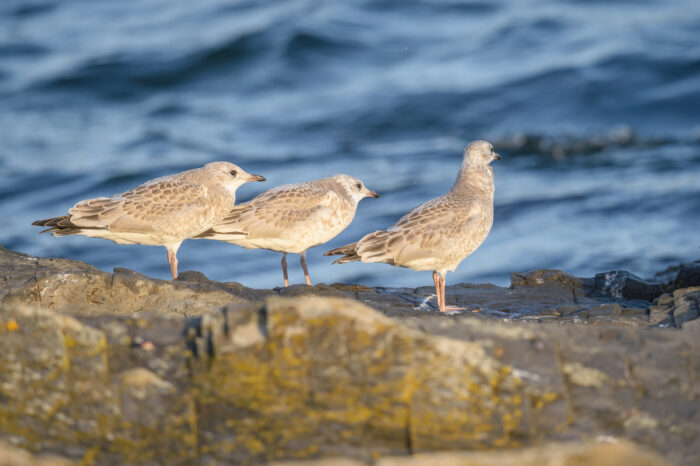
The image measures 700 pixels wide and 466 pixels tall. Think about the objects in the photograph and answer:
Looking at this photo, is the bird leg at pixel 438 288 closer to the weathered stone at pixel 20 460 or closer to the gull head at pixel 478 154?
the gull head at pixel 478 154

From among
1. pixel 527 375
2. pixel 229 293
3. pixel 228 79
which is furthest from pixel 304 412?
pixel 228 79

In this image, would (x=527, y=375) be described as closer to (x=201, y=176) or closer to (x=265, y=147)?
(x=201, y=176)

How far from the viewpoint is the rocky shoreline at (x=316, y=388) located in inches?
170

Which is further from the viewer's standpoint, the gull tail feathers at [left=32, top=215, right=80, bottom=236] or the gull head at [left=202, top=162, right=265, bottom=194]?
the gull head at [left=202, top=162, right=265, bottom=194]

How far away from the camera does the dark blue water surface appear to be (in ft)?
49.0

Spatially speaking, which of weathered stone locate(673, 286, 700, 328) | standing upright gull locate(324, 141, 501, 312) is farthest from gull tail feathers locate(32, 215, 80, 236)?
weathered stone locate(673, 286, 700, 328)

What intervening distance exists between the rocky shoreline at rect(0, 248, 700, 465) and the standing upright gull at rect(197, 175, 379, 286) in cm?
398

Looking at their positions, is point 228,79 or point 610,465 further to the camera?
point 228,79

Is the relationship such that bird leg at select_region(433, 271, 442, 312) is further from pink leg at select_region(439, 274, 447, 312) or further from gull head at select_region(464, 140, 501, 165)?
gull head at select_region(464, 140, 501, 165)

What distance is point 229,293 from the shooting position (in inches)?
270

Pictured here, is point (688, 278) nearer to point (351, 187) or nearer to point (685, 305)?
point (685, 305)

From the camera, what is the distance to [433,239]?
Result: 8023 mm

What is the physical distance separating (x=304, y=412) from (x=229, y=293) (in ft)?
8.72

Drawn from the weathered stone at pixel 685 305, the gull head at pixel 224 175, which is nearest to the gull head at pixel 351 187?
the gull head at pixel 224 175
